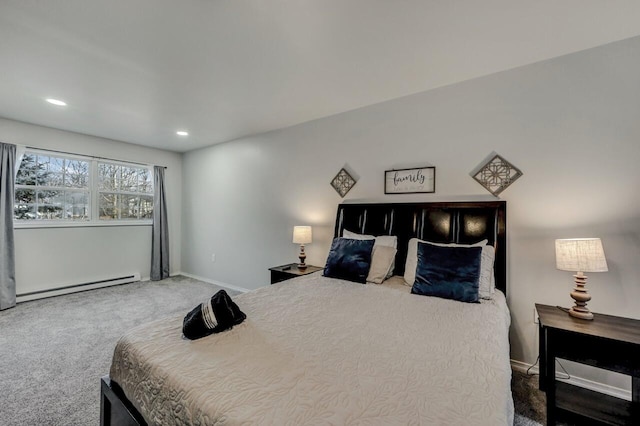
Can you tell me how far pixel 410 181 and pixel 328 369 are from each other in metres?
2.17

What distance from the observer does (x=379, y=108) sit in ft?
9.80

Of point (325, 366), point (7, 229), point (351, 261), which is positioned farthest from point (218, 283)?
point (325, 366)

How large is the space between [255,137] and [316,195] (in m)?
1.55

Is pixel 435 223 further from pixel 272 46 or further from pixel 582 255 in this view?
pixel 272 46

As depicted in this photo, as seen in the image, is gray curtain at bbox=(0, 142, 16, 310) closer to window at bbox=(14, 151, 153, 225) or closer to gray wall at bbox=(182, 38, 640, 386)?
window at bbox=(14, 151, 153, 225)

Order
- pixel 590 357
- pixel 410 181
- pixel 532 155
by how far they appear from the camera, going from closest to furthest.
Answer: pixel 590 357
pixel 532 155
pixel 410 181

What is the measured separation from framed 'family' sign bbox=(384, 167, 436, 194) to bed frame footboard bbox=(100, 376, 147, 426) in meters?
2.61

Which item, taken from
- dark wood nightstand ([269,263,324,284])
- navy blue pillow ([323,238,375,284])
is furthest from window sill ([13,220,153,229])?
navy blue pillow ([323,238,375,284])

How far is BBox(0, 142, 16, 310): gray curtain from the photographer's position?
3438 mm

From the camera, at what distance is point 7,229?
349 cm

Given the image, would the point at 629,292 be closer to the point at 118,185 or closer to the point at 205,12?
Answer: the point at 205,12

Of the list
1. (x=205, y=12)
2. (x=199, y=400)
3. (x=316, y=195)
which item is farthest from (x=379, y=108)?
(x=199, y=400)

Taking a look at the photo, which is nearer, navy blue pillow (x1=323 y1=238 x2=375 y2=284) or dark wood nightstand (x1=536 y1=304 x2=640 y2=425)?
dark wood nightstand (x1=536 y1=304 x2=640 y2=425)

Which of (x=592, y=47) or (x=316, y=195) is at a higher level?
(x=592, y=47)
